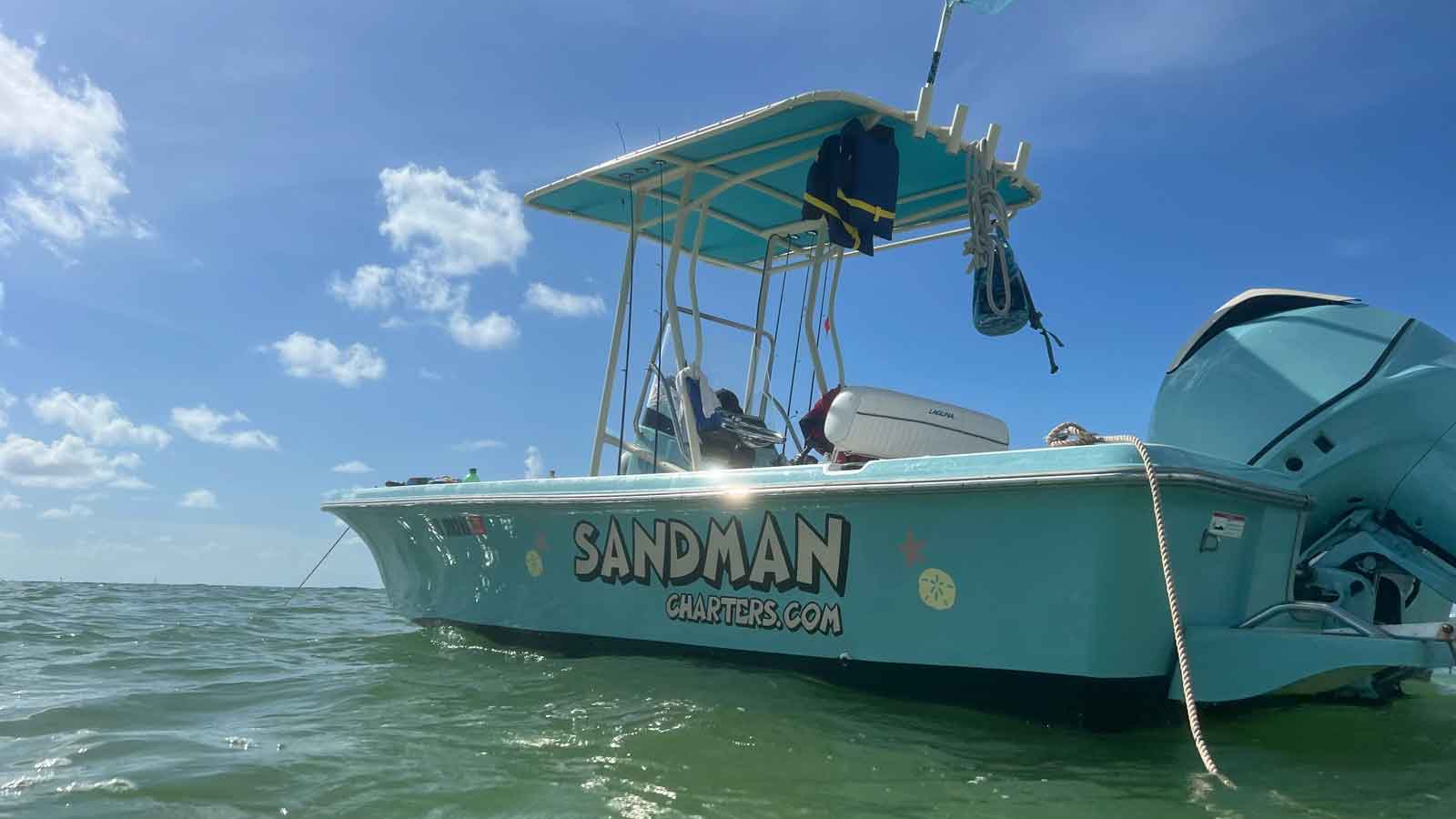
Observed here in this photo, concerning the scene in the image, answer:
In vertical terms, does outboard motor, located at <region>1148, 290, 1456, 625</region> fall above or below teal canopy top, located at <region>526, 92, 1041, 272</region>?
below

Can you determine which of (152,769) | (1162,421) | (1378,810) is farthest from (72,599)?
(1378,810)

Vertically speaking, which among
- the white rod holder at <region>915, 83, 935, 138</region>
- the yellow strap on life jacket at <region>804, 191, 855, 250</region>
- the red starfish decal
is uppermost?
the white rod holder at <region>915, 83, 935, 138</region>

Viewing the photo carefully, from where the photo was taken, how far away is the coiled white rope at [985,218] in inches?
214

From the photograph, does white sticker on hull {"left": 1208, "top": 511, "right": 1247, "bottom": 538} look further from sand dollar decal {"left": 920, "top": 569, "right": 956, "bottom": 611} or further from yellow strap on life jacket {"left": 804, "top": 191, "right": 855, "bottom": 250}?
yellow strap on life jacket {"left": 804, "top": 191, "right": 855, "bottom": 250}

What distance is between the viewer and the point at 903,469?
3.79 m

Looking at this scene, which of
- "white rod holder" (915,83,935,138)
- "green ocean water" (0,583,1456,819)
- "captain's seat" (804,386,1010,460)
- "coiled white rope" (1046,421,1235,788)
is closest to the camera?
"green ocean water" (0,583,1456,819)

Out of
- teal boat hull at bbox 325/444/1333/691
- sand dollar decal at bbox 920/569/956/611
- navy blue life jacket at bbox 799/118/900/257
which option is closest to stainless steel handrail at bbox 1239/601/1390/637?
teal boat hull at bbox 325/444/1333/691

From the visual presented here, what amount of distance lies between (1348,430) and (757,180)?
3.64 metres

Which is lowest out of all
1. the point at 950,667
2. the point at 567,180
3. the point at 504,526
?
the point at 950,667

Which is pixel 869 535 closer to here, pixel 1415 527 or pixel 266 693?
pixel 1415 527

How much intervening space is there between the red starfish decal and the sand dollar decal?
66mm

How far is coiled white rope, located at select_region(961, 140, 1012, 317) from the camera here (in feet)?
17.9

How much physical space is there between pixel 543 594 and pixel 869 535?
2324 mm

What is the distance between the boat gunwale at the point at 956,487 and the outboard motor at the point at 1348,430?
23 cm
